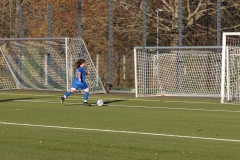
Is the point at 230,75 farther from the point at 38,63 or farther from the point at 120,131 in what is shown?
the point at 38,63

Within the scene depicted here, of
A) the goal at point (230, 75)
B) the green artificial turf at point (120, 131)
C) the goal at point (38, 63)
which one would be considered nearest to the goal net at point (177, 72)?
the goal at point (38, 63)

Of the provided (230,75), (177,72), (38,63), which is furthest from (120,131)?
(38,63)

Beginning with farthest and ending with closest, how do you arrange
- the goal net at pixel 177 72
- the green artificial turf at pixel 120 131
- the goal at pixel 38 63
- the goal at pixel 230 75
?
the goal at pixel 38 63
the goal net at pixel 177 72
the goal at pixel 230 75
the green artificial turf at pixel 120 131

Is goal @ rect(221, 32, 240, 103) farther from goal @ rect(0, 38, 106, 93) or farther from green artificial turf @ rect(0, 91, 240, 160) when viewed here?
goal @ rect(0, 38, 106, 93)

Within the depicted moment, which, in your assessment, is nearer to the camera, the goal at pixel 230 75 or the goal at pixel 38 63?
the goal at pixel 230 75

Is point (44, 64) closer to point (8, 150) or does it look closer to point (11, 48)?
point (11, 48)

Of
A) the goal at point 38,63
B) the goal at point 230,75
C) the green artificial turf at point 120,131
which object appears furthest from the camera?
the goal at point 38,63

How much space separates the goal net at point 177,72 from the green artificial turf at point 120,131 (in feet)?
12.7

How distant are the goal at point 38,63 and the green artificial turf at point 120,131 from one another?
6.63 meters

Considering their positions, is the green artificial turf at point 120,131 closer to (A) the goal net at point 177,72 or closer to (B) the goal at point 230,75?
(B) the goal at point 230,75

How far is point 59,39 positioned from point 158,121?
47.2 feet

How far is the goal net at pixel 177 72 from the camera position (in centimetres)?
2730

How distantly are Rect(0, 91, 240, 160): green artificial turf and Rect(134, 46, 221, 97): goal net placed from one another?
3.86 metres

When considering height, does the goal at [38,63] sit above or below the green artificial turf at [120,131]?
above
